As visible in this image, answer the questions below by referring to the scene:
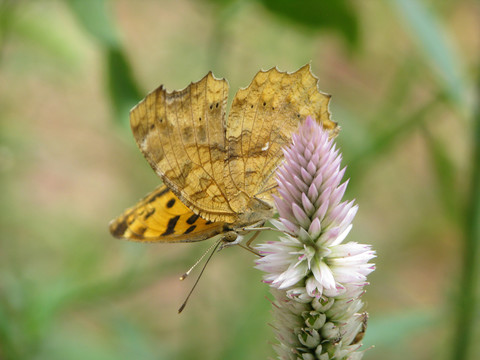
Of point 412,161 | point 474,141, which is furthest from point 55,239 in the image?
point 412,161

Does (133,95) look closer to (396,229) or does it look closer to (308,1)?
(308,1)

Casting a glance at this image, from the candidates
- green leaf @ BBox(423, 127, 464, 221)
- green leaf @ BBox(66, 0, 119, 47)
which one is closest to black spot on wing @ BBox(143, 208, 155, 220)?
green leaf @ BBox(66, 0, 119, 47)

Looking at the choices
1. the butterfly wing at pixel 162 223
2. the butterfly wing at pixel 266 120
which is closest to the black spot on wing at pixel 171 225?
the butterfly wing at pixel 162 223

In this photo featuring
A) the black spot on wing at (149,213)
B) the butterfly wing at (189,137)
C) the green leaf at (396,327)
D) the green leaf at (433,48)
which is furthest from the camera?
the green leaf at (396,327)

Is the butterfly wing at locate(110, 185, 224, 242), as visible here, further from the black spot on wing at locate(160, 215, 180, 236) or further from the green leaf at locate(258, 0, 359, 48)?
the green leaf at locate(258, 0, 359, 48)

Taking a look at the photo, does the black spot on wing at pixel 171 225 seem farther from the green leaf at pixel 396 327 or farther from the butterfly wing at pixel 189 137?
the green leaf at pixel 396 327

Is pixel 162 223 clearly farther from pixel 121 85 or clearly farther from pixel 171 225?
pixel 121 85
